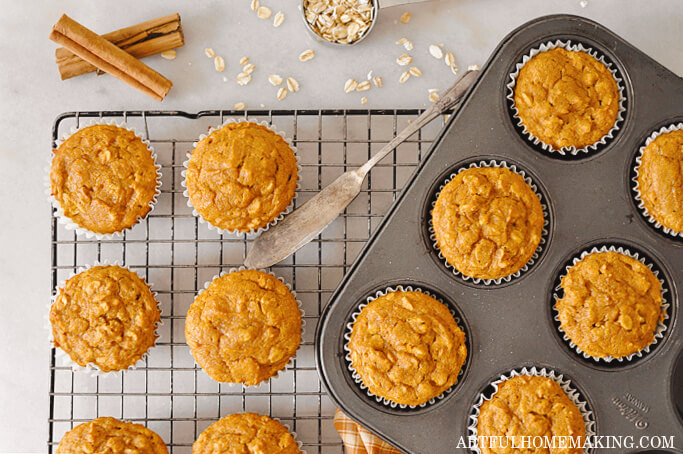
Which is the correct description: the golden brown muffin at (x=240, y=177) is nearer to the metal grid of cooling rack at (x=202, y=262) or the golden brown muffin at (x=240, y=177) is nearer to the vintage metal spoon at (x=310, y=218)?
the vintage metal spoon at (x=310, y=218)

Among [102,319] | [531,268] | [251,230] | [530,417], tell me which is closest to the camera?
[530,417]

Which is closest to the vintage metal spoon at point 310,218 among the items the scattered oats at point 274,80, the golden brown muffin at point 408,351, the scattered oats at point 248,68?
the golden brown muffin at point 408,351

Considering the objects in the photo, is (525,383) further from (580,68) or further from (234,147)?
(234,147)

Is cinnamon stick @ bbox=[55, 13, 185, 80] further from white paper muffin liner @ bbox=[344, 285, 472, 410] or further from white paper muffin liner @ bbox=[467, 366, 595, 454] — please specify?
white paper muffin liner @ bbox=[467, 366, 595, 454]

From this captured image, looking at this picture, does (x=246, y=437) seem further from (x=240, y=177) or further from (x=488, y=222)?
(x=488, y=222)

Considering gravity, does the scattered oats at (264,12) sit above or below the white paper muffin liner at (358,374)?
above

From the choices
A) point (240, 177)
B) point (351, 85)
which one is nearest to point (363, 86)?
point (351, 85)
